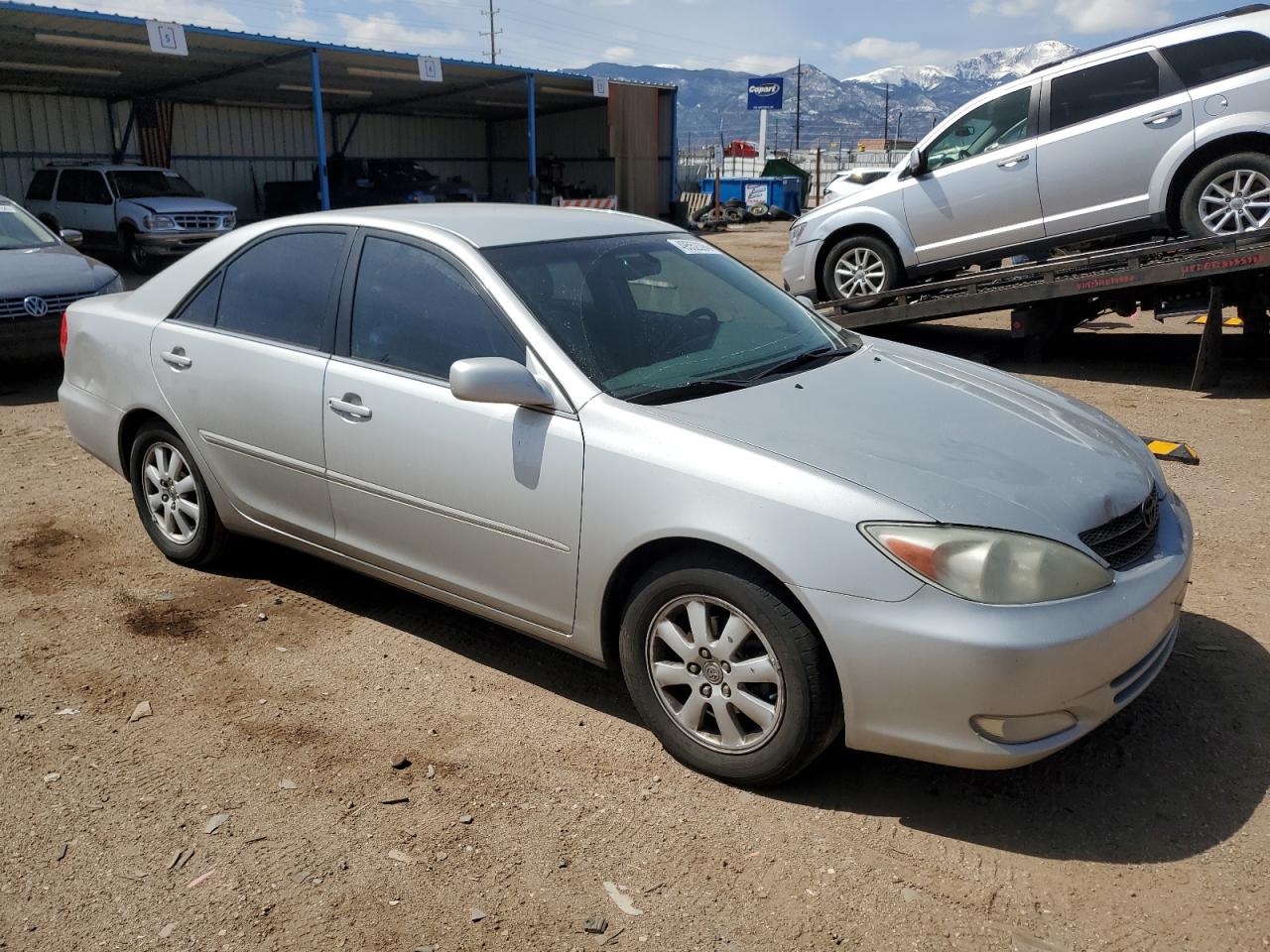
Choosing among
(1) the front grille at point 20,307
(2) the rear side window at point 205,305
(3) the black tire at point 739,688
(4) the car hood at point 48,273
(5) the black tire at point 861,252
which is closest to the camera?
(3) the black tire at point 739,688

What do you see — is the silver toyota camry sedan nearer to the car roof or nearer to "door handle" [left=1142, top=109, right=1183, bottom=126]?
the car roof

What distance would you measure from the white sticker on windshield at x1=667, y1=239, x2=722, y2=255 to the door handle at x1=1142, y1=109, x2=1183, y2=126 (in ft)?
17.8

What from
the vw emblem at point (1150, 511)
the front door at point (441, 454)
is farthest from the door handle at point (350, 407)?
the vw emblem at point (1150, 511)

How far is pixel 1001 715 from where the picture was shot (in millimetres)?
2732

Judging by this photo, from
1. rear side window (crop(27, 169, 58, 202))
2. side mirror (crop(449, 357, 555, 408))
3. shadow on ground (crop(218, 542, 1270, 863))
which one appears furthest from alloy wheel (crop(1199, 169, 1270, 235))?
rear side window (crop(27, 169, 58, 202))

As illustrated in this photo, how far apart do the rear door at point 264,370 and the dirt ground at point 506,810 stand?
59 cm

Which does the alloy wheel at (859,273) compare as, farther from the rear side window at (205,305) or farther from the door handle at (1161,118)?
the rear side window at (205,305)

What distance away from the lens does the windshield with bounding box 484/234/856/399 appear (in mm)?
3531

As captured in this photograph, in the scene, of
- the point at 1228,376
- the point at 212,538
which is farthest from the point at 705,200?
the point at 212,538

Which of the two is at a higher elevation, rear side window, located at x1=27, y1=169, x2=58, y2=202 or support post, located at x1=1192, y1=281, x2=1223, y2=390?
rear side window, located at x1=27, y1=169, x2=58, y2=202

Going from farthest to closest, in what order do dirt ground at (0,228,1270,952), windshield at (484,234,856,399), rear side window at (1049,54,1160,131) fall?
rear side window at (1049,54,1160,131) < windshield at (484,234,856,399) < dirt ground at (0,228,1270,952)

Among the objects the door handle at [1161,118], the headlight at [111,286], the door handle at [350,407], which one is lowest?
the door handle at [350,407]

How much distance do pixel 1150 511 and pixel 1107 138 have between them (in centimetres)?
628

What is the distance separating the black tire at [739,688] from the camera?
289cm
